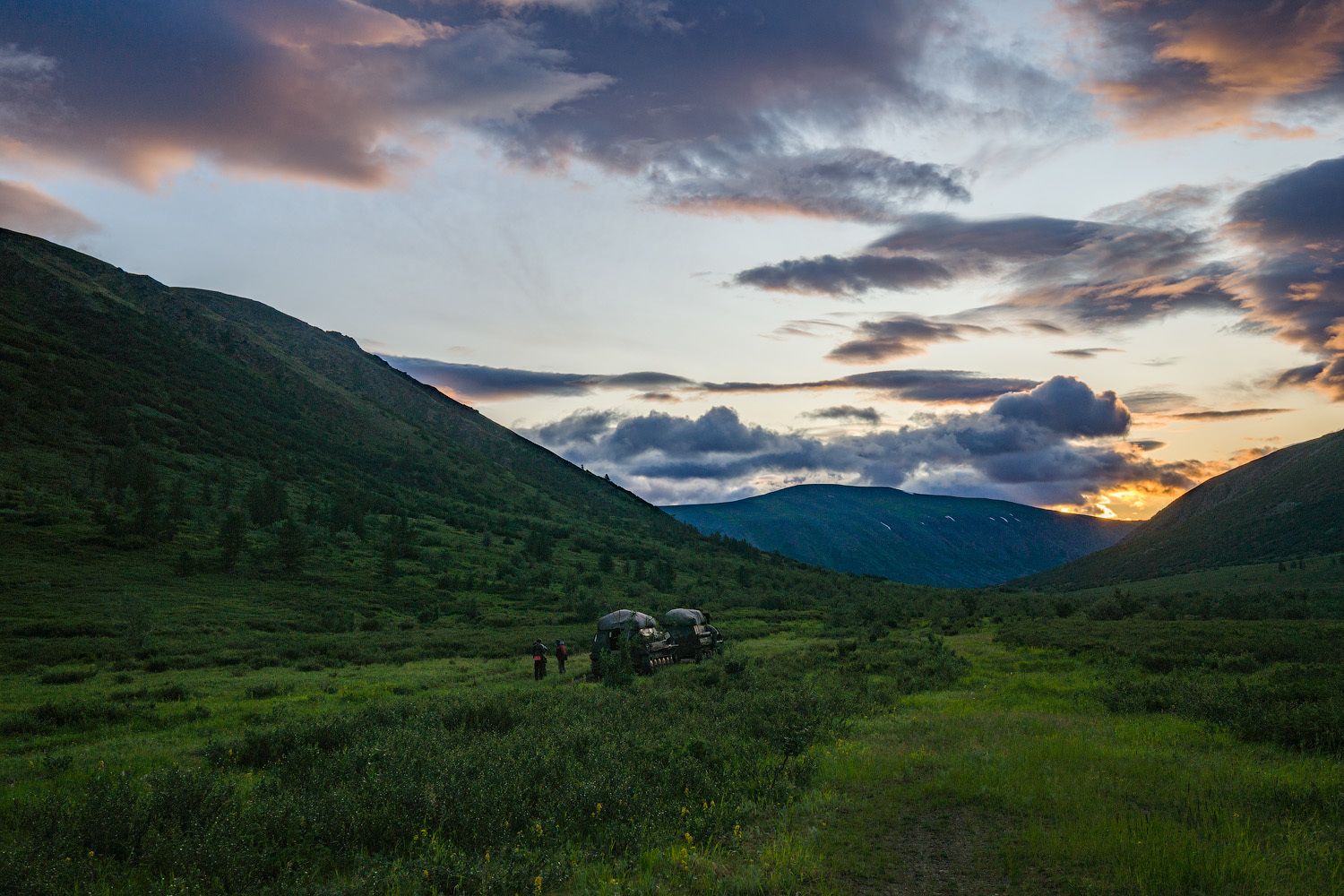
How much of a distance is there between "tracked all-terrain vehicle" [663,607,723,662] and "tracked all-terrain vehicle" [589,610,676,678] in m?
1.34

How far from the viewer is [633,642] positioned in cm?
3316

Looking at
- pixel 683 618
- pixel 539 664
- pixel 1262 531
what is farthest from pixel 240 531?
pixel 1262 531

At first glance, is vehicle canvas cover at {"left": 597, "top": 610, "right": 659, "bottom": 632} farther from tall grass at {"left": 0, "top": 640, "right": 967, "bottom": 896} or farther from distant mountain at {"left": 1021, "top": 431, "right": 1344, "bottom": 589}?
distant mountain at {"left": 1021, "top": 431, "right": 1344, "bottom": 589}

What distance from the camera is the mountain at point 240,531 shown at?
167ft

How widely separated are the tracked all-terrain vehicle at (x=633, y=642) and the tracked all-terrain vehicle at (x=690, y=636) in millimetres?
1343

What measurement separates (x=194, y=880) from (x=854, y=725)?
15493 mm

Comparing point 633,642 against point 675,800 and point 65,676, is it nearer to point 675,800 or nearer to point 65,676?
point 675,800

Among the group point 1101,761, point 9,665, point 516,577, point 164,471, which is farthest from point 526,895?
point 164,471

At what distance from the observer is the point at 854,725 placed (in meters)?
18.7

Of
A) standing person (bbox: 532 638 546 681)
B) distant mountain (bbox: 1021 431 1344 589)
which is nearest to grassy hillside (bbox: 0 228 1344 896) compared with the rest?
standing person (bbox: 532 638 546 681)

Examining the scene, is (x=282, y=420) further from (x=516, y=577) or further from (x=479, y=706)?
(x=479, y=706)

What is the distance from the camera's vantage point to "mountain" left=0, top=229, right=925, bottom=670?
50875 mm

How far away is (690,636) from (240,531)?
68994 mm

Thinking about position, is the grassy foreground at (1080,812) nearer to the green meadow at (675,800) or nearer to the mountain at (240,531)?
the green meadow at (675,800)
